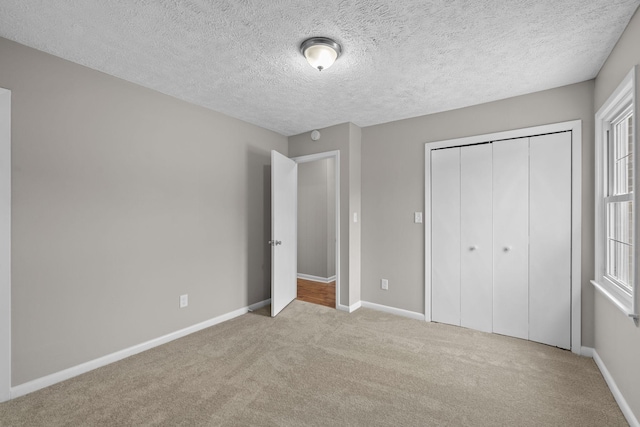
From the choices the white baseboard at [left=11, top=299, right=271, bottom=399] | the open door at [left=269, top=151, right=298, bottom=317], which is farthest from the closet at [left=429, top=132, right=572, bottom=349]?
the white baseboard at [left=11, top=299, right=271, bottom=399]

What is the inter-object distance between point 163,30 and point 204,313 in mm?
2649

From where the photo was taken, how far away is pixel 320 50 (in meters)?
2.03

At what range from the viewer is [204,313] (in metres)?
3.25

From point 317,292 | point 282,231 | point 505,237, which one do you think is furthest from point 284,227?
point 505,237

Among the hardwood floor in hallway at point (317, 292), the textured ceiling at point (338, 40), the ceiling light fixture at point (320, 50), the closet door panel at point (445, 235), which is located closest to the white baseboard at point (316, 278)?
the hardwood floor in hallway at point (317, 292)

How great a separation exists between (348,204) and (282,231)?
91 cm

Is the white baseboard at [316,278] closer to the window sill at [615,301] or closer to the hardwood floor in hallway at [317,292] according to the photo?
the hardwood floor in hallway at [317,292]

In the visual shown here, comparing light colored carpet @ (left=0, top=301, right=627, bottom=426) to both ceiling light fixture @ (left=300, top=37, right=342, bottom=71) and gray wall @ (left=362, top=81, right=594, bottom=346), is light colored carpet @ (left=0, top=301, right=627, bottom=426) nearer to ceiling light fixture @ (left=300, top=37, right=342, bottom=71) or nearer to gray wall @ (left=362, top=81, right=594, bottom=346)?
gray wall @ (left=362, top=81, right=594, bottom=346)

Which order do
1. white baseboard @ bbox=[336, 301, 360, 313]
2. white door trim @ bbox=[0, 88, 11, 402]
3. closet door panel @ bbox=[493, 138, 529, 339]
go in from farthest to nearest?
white baseboard @ bbox=[336, 301, 360, 313], closet door panel @ bbox=[493, 138, 529, 339], white door trim @ bbox=[0, 88, 11, 402]

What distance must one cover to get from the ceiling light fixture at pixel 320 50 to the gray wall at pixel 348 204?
1692mm

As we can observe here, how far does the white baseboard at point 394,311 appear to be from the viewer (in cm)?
352

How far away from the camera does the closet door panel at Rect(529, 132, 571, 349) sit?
270cm

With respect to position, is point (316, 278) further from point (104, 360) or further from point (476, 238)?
point (104, 360)

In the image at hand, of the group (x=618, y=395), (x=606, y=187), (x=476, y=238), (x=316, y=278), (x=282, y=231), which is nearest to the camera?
(x=618, y=395)
